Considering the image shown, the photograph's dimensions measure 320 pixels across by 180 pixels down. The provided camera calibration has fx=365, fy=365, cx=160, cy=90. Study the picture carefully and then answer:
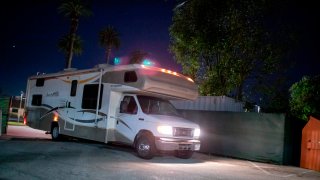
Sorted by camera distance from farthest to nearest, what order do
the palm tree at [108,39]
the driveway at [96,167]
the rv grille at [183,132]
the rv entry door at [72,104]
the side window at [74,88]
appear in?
the palm tree at [108,39] < the side window at [74,88] < the rv entry door at [72,104] < the rv grille at [183,132] < the driveway at [96,167]

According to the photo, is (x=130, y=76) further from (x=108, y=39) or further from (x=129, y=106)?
(x=108, y=39)

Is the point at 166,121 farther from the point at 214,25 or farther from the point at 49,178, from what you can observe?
the point at 214,25

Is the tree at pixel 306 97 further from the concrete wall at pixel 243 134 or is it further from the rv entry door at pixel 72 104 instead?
the rv entry door at pixel 72 104

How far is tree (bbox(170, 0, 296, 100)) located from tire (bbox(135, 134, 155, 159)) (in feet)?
38.1

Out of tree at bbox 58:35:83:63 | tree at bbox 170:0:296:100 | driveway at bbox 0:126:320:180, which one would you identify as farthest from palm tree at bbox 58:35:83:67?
driveway at bbox 0:126:320:180

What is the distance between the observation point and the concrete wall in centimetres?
1432

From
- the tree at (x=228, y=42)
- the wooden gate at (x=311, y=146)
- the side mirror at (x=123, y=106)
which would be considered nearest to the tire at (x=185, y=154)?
the side mirror at (x=123, y=106)

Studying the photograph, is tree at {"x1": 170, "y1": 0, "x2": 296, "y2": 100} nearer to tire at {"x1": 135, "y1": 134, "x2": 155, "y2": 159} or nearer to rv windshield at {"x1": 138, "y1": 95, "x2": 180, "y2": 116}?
rv windshield at {"x1": 138, "y1": 95, "x2": 180, "y2": 116}

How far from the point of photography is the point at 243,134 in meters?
15.4

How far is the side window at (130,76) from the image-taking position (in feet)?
41.6

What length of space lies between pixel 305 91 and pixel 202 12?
314 inches

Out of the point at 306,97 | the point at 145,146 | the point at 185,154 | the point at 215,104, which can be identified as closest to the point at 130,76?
the point at 145,146

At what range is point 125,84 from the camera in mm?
13016

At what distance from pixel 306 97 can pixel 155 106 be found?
976cm
